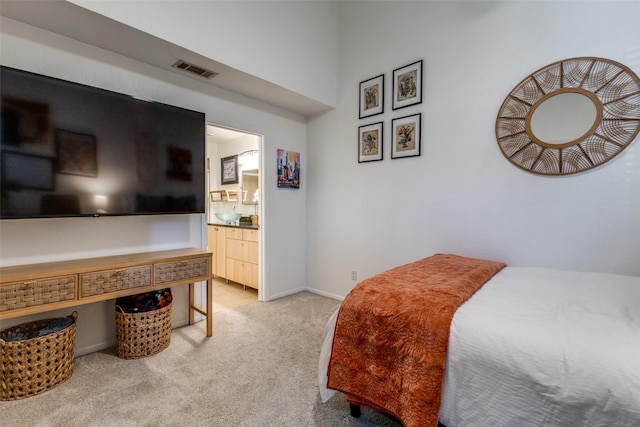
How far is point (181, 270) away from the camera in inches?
88.3

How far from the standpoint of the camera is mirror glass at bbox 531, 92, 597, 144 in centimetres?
197

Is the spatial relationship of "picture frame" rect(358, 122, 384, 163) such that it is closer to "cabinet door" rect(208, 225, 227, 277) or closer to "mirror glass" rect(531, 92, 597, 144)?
"mirror glass" rect(531, 92, 597, 144)

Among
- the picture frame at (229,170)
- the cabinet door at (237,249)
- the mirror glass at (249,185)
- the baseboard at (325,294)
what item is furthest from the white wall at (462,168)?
the picture frame at (229,170)

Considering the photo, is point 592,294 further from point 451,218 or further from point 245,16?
point 245,16

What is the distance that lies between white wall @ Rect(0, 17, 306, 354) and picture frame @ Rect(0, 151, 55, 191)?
359mm

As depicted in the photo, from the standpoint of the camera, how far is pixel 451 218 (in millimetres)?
2592

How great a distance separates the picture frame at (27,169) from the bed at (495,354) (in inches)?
77.1

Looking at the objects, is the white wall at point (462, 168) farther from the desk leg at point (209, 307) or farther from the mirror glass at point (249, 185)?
the desk leg at point (209, 307)

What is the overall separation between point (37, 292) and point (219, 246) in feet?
8.66

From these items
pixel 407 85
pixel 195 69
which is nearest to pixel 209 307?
pixel 195 69

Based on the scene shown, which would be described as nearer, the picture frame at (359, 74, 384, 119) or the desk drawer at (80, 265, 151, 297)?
the desk drawer at (80, 265, 151, 297)

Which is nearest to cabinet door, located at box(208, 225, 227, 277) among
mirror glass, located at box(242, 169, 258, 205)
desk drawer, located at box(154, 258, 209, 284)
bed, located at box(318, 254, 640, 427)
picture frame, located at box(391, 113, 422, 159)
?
mirror glass, located at box(242, 169, 258, 205)

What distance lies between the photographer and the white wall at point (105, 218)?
6.15 feet

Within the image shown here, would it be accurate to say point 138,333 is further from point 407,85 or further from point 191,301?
point 407,85
